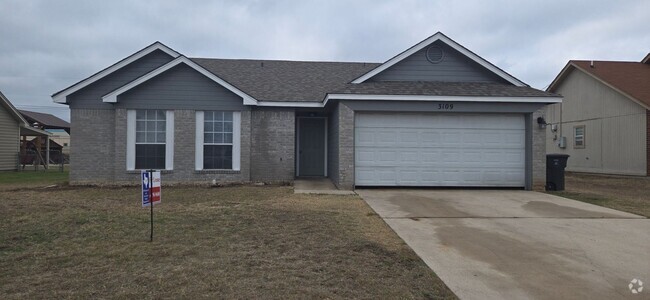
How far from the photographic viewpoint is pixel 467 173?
13211mm

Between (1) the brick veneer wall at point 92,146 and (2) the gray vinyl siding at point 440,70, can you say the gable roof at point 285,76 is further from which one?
(1) the brick veneer wall at point 92,146

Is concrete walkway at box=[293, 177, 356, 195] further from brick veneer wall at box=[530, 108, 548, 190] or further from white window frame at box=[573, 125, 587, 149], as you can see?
white window frame at box=[573, 125, 587, 149]

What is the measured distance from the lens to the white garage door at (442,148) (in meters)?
13.1

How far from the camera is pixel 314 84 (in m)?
16.5

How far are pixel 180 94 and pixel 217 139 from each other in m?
1.80

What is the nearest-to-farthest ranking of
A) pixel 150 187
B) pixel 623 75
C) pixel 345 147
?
1. pixel 150 187
2. pixel 345 147
3. pixel 623 75

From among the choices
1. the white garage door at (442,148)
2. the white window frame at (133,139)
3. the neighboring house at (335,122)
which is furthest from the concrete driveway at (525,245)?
the white window frame at (133,139)

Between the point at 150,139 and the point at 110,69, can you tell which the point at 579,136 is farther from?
the point at 110,69

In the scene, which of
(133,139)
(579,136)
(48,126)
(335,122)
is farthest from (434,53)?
(48,126)

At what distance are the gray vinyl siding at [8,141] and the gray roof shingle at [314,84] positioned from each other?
43.2 ft

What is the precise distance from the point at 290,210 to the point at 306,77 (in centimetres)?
933

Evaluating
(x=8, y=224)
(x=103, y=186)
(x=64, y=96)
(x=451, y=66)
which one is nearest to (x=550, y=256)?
(x=8, y=224)

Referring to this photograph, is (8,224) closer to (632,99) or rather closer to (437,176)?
(437,176)

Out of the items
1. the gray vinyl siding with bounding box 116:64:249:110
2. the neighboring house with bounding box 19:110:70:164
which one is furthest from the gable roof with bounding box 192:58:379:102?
the neighboring house with bounding box 19:110:70:164
